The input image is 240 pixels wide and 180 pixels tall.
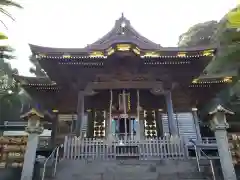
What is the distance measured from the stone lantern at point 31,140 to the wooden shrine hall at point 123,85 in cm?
249

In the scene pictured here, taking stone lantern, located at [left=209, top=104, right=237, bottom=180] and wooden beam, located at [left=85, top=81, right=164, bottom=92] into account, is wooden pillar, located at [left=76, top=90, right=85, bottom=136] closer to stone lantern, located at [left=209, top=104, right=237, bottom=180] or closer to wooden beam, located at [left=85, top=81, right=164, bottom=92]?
wooden beam, located at [left=85, top=81, right=164, bottom=92]

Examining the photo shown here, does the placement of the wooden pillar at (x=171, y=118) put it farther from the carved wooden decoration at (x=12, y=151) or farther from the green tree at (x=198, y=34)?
the green tree at (x=198, y=34)

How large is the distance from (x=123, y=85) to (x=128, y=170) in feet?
16.5

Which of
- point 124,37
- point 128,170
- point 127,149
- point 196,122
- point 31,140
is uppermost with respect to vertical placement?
point 124,37

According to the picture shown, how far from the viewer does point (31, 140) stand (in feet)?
29.9

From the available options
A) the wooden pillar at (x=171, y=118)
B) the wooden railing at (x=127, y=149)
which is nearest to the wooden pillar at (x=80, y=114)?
the wooden railing at (x=127, y=149)

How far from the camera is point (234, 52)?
1719 centimetres

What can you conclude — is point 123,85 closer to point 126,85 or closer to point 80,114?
point 126,85

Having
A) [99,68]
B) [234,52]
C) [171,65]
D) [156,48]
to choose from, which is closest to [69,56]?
[99,68]

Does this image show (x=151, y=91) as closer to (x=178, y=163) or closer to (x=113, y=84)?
(x=113, y=84)

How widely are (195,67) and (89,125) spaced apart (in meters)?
6.40

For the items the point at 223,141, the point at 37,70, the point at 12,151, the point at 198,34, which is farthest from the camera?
the point at 198,34

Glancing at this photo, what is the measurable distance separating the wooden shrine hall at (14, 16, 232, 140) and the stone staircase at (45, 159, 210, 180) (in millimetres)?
2037

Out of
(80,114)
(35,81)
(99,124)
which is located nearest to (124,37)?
(80,114)
